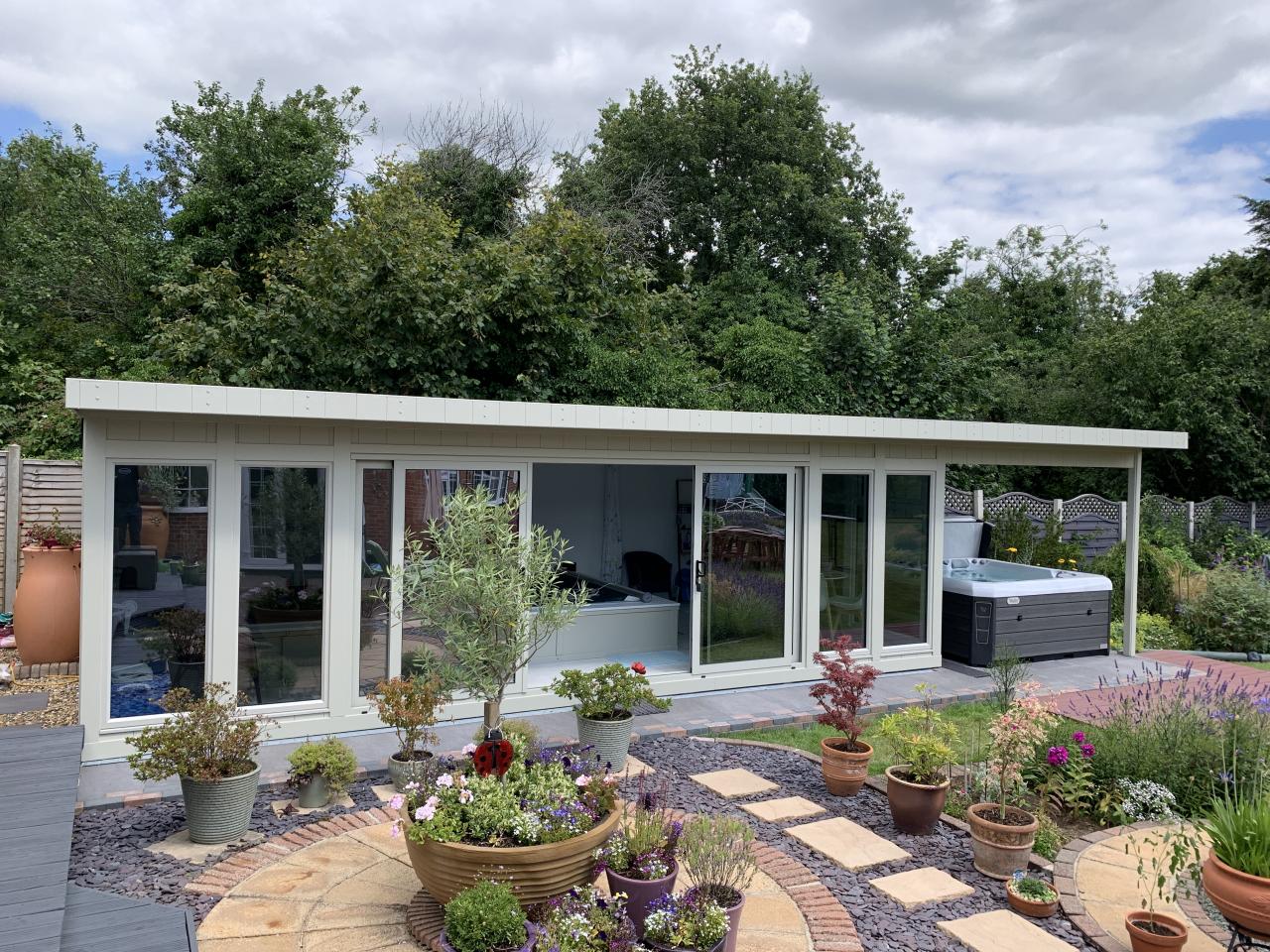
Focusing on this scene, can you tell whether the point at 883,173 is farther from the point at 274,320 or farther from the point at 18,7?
the point at 18,7

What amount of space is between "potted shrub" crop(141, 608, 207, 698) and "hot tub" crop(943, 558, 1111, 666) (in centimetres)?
671

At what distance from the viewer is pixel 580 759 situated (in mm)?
3996

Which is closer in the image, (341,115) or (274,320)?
(274,320)

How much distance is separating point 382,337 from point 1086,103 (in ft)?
42.4

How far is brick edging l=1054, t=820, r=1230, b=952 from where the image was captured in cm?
370

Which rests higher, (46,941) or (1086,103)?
(1086,103)

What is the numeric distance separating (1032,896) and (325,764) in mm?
3519

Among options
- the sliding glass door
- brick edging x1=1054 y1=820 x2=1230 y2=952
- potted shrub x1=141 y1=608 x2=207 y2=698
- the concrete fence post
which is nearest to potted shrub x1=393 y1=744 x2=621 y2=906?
brick edging x1=1054 y1=820 x2=1230 y2=952

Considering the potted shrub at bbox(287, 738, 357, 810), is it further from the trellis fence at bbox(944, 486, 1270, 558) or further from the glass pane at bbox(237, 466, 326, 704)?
the trellis fence at bbox(944, 486, 1270, 558)

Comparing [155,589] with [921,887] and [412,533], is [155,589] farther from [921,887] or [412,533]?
[921,887]

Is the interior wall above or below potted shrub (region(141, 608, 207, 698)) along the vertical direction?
above

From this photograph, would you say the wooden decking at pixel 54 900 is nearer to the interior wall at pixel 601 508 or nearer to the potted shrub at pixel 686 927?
the potted shrub at pixel 686 927

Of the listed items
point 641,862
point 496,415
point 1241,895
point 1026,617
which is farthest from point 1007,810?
point 1026,617

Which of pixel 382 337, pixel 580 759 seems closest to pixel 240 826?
pixel 580 759
